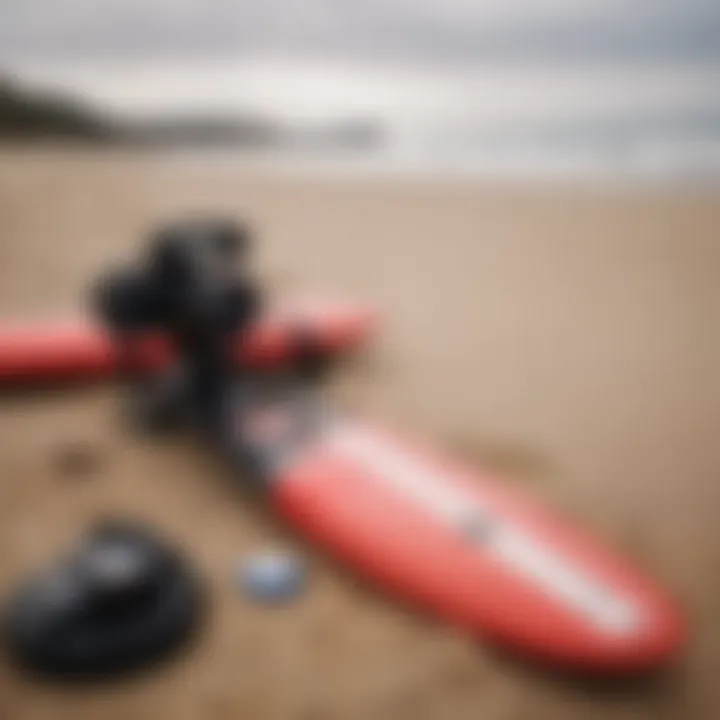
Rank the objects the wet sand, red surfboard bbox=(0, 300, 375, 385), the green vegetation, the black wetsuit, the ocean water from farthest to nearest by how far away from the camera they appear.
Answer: the green vegetation < the ocean water < red surfboard bbox=(0, 300, 375, 385) < the black wetsuit < the wet sand

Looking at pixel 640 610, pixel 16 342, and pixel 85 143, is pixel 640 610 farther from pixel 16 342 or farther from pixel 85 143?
pixel 85 143

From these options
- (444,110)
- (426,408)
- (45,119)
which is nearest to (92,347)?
(426,408)

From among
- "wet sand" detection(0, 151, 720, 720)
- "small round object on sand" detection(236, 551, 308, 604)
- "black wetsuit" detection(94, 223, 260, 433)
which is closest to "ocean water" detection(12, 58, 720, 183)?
"wet sand" detection(0, 151, 720, 720)

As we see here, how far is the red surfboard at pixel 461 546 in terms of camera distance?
0.93m

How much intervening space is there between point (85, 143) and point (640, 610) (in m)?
2.35

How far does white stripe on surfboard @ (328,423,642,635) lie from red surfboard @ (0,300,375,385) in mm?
234

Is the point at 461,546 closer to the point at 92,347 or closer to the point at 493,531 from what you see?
the point at 493,531

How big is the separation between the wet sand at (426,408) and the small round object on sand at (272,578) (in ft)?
0.06

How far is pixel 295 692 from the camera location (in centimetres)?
91

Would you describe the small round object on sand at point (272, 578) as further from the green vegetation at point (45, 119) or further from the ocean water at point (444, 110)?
the green vegetation at point (45, 119)

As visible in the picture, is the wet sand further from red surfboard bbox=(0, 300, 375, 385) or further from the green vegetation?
the green vegetation

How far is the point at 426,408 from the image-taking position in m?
1.43

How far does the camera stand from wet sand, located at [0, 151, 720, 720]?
91cm

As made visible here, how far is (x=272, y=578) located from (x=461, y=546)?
17cm
